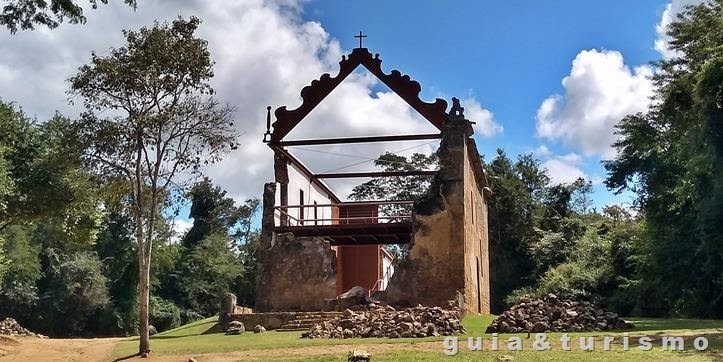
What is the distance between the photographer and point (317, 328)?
17938mm

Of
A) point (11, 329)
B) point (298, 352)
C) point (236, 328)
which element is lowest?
point (11, 329)

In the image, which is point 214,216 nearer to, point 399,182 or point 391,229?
point 399,182

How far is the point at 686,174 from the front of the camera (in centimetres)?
2594

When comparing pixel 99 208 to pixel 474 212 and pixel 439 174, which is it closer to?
pixel 439 174

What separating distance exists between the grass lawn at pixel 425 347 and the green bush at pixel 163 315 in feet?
95.5

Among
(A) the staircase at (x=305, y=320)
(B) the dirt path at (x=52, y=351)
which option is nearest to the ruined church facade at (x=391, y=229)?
(A) the staircase at (x=305, y=320)

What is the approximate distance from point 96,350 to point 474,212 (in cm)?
1539

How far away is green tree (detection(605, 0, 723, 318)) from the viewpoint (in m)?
21.2

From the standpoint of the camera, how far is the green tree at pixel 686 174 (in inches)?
837

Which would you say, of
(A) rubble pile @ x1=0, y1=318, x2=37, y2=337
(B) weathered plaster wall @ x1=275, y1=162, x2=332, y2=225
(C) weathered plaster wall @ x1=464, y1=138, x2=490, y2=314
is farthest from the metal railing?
(A) rubble pile @ x1=0, y1=318, x2=37, y2=337

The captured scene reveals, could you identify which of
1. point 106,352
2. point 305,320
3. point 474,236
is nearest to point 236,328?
point 305,320

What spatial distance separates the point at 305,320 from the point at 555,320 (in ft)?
26.6

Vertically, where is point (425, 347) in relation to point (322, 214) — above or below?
below

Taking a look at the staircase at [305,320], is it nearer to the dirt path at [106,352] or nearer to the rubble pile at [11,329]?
the dirt path at [106,352]
